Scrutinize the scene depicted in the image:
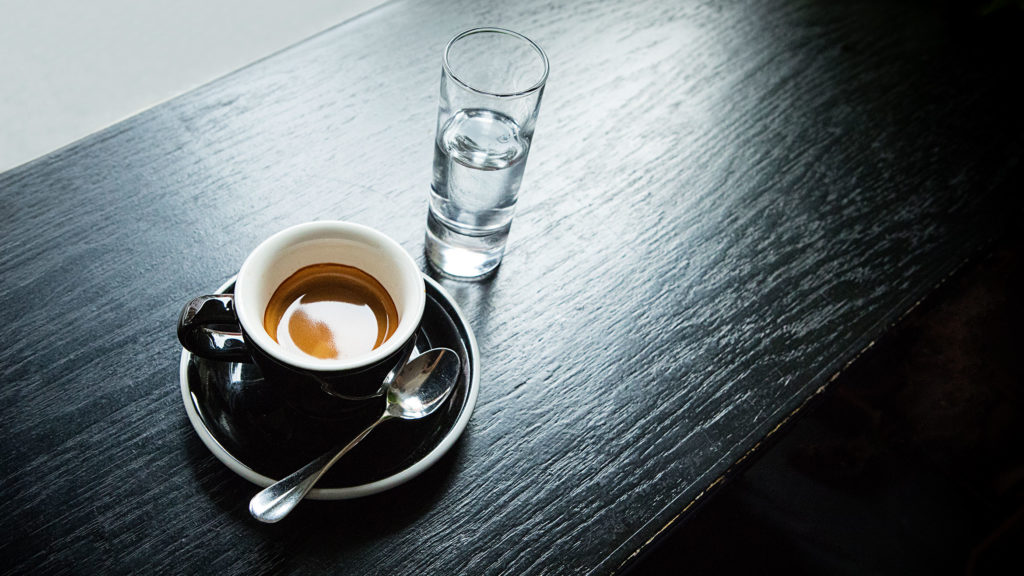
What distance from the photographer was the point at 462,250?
77 cm

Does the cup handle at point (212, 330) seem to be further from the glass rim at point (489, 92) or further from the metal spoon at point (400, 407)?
the glass rim at point (489, 92)

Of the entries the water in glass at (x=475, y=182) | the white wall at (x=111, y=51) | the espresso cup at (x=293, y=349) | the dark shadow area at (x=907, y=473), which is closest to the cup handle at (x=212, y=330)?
the espresso cup at (x=293, y=349)

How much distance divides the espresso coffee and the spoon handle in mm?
87

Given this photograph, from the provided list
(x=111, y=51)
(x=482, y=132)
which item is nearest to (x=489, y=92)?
(x=482, y=132)

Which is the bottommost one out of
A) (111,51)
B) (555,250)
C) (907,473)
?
(907,473)

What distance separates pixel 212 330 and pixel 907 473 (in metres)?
1.17

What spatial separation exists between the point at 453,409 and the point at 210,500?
0.20 m

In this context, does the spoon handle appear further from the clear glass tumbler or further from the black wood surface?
the clear glass tumbler

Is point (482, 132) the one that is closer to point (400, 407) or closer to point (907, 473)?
point (400, 407)

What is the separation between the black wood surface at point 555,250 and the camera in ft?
2.03

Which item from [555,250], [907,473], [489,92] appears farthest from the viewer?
[907,473]

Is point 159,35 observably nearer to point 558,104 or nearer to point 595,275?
point 558,104

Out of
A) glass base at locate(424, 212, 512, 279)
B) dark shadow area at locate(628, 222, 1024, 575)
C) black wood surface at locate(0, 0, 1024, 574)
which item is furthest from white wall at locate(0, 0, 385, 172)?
dark shadow area at locate(628, 222, 1024, 575)

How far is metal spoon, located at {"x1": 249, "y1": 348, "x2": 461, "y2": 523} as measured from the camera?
0.58 m
